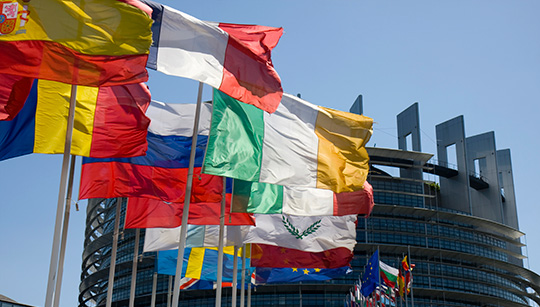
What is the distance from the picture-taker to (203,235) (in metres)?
30.3

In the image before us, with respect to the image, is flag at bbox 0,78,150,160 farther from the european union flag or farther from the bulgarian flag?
the bulgarian flag

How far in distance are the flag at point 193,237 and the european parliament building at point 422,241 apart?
5579 centimetres

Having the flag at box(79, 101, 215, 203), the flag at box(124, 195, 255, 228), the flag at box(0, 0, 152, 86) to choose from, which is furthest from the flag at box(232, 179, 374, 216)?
the flag at box(0, 0, 152, 86)

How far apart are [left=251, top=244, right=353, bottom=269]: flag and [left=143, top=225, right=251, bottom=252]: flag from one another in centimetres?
554

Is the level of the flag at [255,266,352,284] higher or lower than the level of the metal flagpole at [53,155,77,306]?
higher

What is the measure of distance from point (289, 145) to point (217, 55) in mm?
5496

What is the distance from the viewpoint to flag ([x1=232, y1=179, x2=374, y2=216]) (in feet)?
86.5

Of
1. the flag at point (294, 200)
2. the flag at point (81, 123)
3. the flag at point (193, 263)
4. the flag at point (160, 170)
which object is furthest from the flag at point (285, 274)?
the flag at point (81, 123)

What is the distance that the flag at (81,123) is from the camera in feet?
65.1

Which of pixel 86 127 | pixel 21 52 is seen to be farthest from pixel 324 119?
pixel 21 52

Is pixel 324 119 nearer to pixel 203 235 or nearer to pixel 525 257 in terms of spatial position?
pixel 203 235

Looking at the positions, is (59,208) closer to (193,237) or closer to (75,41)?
(75,41)

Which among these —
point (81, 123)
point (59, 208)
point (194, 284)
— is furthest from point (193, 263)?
point (59, 208)

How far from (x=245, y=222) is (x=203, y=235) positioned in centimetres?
339
